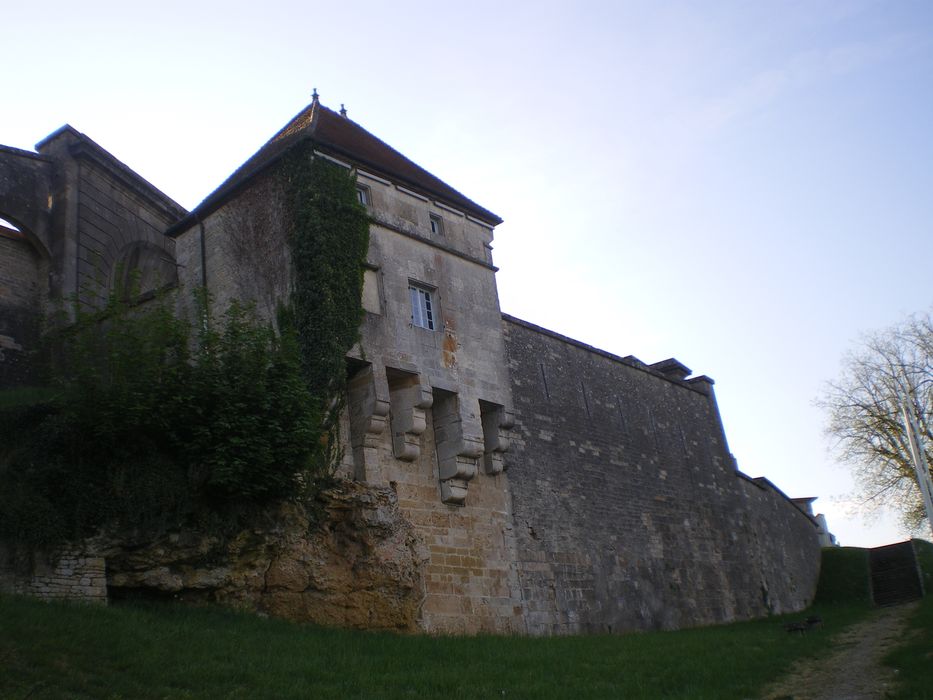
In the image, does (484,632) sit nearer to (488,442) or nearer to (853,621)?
(488,442)

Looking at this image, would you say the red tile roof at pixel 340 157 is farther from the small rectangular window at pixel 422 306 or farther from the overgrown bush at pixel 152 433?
the overgrown bush at pixel 152 433

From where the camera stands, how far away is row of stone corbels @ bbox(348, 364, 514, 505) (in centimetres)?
1432

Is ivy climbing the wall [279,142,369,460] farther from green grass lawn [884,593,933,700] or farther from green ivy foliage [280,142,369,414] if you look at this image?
green grass lawn [884,593,933,700]

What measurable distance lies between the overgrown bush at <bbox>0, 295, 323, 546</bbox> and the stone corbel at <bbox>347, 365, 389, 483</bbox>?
138 cm

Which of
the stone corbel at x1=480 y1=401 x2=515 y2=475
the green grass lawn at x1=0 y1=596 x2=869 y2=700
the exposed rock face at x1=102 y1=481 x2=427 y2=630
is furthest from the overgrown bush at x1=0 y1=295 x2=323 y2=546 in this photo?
the stone corbel at x1=480 y1=401 x2=515 y2=475

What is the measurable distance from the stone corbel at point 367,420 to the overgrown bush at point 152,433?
138 cm

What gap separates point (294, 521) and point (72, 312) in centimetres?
910

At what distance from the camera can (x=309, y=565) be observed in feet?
41.4

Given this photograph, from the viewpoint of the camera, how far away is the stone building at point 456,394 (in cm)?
1501

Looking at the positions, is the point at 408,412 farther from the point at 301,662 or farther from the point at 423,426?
the point at 301,662

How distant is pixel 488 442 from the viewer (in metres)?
16.8

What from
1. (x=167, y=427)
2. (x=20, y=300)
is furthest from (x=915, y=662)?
(x=20, y=300)

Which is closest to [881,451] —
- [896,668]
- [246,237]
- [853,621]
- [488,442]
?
[853,621]

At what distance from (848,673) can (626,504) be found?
8.55 meters
